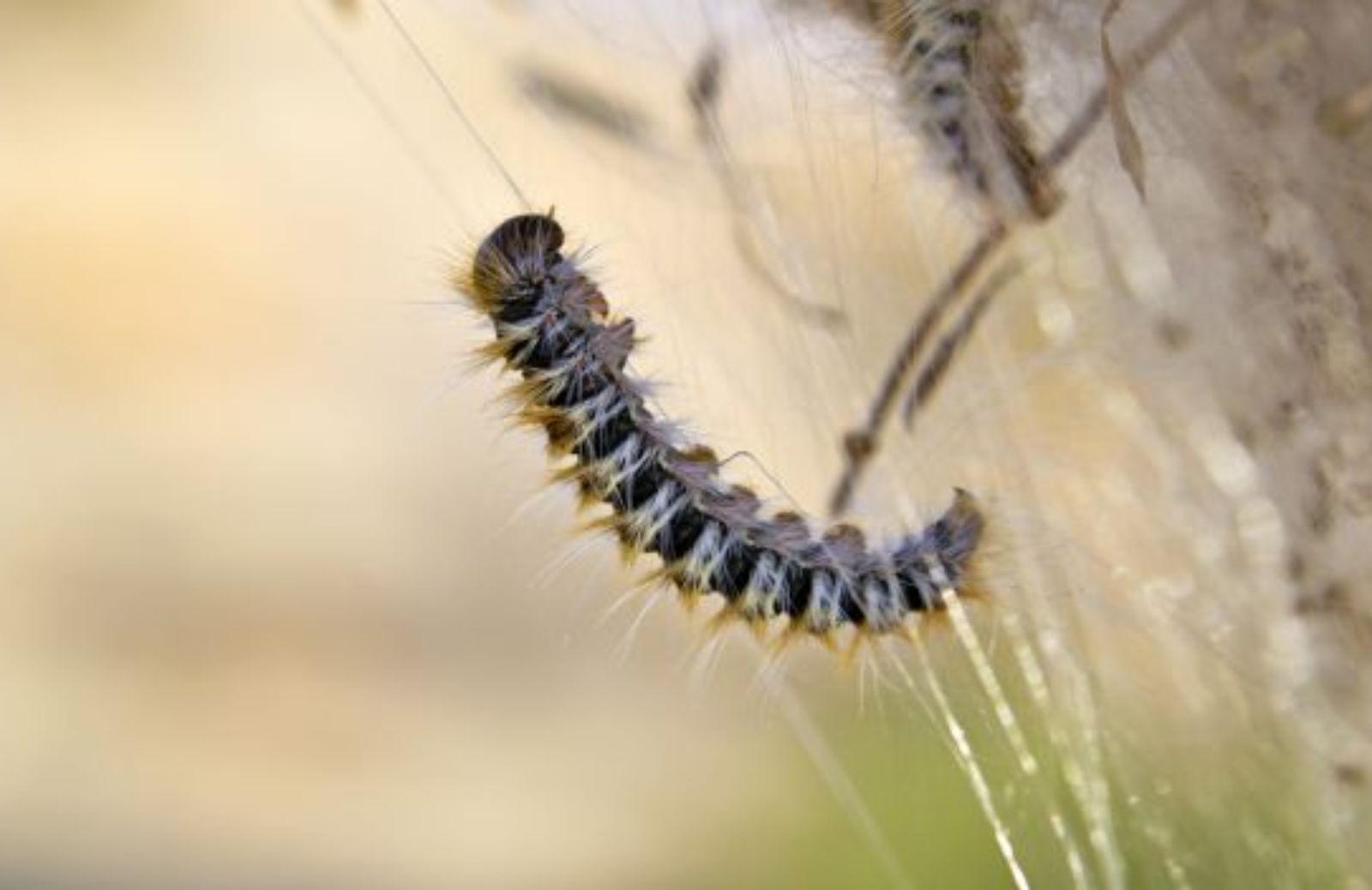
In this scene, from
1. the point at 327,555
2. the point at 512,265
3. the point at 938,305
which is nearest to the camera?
the point at 512,265

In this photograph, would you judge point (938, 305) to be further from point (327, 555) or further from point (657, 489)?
point (327, 555)

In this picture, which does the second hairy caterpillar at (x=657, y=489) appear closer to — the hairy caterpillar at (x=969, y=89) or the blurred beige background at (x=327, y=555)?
the hairy caterpillar at (x=969, y=89)

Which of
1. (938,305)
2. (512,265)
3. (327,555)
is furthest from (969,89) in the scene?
(327,555)

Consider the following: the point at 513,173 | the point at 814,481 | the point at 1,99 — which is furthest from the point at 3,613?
the point at 814,481

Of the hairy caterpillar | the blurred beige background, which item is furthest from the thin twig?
the blurred beige background

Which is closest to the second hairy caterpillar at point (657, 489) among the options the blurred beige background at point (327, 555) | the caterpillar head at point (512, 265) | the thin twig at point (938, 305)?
the caterpillar head at point (512, 265)

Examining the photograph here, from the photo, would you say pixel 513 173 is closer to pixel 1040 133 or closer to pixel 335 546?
pixel 335 546
